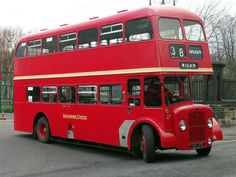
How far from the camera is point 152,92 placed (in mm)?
12141

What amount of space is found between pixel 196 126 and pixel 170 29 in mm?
2662

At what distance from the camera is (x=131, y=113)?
12711mm

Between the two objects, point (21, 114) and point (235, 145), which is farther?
point (21, 114)

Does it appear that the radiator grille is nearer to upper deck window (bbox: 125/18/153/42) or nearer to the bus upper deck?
the bus upper deck

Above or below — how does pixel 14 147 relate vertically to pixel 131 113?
below

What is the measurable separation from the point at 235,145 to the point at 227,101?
30.9ft

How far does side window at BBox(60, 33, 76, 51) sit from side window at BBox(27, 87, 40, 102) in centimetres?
230

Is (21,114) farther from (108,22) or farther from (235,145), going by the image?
(235,145)

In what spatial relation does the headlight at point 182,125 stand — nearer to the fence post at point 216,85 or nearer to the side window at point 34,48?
the side window at point 34,48

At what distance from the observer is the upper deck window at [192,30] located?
1274cm

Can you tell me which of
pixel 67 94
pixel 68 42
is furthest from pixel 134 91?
pixel 68 42

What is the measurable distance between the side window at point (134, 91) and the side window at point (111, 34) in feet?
4.28

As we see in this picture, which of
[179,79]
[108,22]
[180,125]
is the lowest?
[180,125]

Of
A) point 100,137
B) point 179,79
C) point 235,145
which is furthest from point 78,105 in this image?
point 235,145
